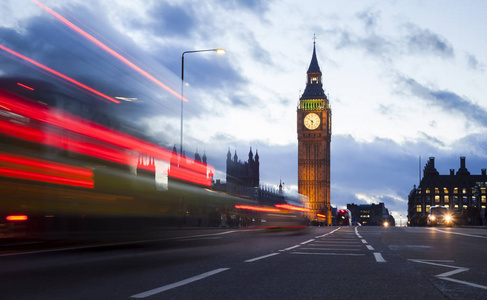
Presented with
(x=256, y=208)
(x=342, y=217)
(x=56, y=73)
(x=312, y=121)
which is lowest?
(x=342, y=217)

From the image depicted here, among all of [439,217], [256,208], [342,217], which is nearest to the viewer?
[256,208]

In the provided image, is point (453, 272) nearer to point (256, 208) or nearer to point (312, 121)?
point (256, 208)

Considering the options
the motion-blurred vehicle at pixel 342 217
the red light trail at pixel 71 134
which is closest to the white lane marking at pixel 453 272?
the red light trail at pixel 71 134

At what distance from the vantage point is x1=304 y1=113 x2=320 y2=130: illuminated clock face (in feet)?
594

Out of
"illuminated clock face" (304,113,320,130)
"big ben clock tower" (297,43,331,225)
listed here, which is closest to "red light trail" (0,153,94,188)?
"big ben clock tower" (297,43,331,225)

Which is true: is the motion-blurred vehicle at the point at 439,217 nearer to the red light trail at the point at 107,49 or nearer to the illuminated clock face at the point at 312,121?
the red light trail at the point at 107,49

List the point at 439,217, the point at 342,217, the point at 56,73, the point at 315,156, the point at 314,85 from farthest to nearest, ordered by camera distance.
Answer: the point at 314,85 → the point at 315,156 → the point at 342,217 → the point at 439,217 → the point at 56,73

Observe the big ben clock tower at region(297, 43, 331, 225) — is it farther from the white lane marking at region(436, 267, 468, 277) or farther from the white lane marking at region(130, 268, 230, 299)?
the white lane marking at region(130, 268, 230, 299)

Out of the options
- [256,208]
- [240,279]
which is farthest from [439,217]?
[240,279]

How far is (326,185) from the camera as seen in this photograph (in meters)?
179

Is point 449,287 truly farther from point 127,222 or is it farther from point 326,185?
point 326,185

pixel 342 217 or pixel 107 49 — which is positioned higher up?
pixel 107 49

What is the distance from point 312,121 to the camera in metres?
182

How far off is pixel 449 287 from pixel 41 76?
886cm
